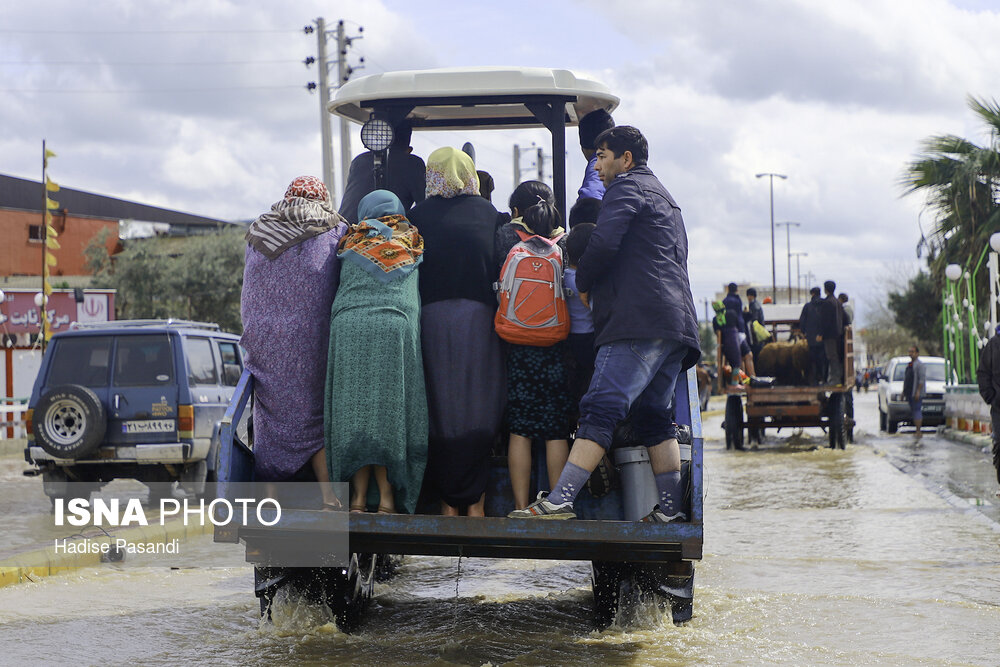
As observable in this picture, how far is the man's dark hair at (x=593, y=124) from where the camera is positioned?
296 inches

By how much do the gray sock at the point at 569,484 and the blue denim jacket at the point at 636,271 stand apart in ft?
1.90

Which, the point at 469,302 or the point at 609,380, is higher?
the point at 469,302

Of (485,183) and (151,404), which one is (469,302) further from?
(151,404)

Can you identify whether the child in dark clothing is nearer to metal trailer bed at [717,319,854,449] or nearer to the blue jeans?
the blue jeans

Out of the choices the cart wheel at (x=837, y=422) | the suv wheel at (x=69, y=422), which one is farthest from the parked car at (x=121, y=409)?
the cart wheel at (x=837, y=422)

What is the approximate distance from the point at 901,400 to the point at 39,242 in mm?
42980

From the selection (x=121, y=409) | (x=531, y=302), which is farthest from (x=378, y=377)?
(x=121, y=409)

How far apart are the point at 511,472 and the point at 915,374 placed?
20.8 m

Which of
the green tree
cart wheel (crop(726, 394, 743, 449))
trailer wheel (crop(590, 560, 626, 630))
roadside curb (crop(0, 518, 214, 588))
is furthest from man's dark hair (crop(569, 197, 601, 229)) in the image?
the green tree

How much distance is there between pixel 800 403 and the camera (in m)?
19.1

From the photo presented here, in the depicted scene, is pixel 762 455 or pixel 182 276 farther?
pixel 182 276

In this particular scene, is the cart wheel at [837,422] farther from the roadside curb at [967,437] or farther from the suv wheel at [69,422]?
the suv wheel at [69,422]

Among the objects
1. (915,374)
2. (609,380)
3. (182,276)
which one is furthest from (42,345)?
(182,276)

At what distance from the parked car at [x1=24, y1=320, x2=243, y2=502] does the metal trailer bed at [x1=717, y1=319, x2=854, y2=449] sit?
976cm
